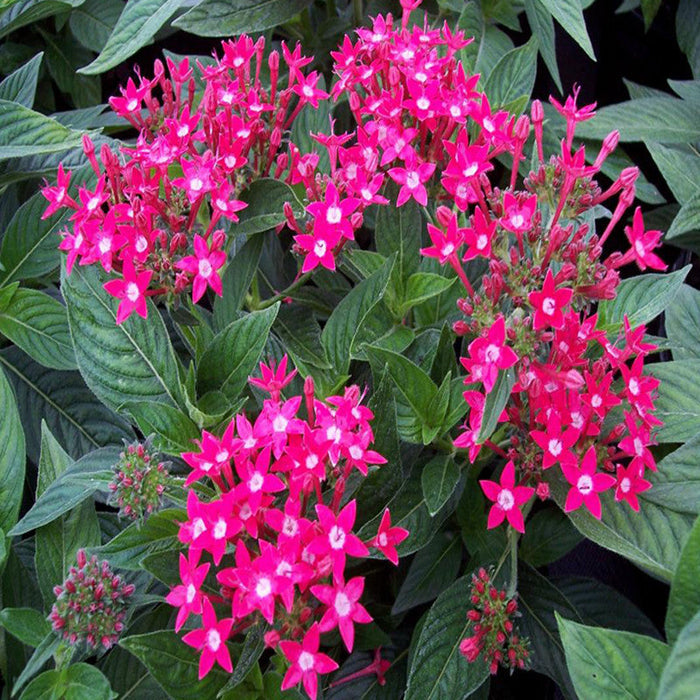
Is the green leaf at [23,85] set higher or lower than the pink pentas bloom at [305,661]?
higher

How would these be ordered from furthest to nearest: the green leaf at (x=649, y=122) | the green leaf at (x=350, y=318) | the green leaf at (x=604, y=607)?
the green leaf at (x=649, y=122) → the green leaf at (x=604, y=607) → the green leaf at (x=350, y=318)

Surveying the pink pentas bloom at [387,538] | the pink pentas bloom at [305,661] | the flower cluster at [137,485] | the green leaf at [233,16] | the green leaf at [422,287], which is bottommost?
the pink pentas bloom at [305,661]

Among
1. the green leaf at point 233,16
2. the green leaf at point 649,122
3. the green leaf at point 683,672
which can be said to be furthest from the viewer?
the green leaf at point 649,122

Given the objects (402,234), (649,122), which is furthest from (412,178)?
(649,122)

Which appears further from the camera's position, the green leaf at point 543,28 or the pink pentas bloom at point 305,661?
the green leaf at point 543,28

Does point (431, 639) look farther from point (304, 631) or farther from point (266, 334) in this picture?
point (266, 334)

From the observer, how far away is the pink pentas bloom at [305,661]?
585mm

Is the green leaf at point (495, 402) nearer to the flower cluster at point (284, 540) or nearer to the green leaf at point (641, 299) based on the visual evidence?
the flower cluster at point (284, 540)

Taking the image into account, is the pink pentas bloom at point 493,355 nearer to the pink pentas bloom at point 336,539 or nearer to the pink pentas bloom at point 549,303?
the pink pentas bloom at point 549,303

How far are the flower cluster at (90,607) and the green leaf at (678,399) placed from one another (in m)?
0.51

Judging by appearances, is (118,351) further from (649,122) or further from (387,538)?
(649,122)

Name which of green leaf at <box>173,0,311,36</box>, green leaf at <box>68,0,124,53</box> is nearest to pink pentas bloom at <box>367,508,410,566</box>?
green leaf at <box>173,0,311,36</box>

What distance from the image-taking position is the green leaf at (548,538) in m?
0.94

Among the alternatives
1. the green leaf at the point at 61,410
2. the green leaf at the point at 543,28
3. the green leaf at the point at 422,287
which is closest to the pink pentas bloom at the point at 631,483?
the green leaf at the point at 422,287
